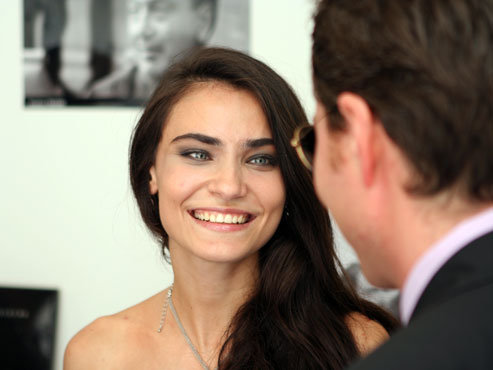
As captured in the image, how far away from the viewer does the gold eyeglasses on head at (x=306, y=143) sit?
1105 millimetres

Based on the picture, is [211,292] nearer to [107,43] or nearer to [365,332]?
[365,332]

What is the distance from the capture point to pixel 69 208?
309 cm

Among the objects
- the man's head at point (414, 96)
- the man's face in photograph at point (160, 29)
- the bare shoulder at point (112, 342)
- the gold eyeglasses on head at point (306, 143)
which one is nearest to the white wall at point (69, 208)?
the man's face in photograph at point (160, 29)

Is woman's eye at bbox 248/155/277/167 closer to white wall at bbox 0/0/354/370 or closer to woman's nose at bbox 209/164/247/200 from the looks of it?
woman's nose at bbox 209/164/247/200

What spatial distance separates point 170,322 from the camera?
1991 mm

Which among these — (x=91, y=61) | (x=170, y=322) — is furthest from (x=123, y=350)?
(x=91, y=61)

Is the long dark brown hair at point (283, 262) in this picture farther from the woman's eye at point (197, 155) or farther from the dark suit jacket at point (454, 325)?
the dark suit jacket at point (454, 325)

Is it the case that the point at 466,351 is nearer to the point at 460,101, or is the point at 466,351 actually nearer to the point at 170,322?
the point at 460,101

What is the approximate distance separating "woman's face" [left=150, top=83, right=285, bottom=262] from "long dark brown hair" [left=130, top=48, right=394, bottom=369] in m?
0.05

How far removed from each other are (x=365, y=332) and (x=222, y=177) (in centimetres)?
60

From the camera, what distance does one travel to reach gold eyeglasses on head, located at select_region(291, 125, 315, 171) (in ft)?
3.63

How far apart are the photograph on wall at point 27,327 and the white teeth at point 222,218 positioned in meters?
1.63

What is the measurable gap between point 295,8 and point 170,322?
154 centimetres

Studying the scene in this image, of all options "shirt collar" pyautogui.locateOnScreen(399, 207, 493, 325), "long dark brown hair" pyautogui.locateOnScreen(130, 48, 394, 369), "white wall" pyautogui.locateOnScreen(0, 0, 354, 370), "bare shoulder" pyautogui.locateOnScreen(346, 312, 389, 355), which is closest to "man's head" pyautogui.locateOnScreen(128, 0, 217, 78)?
"white wall" pyautogui.locateOnScreen(0, 0, 354, 370)
